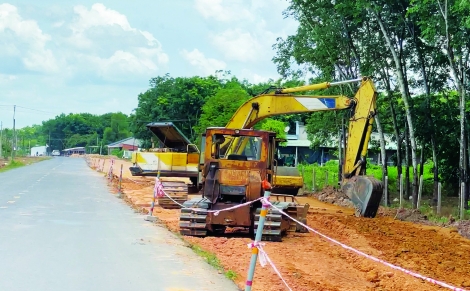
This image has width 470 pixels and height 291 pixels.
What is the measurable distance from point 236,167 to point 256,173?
1.61ft

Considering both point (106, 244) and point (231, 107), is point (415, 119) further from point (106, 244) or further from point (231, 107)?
point (231, 107)

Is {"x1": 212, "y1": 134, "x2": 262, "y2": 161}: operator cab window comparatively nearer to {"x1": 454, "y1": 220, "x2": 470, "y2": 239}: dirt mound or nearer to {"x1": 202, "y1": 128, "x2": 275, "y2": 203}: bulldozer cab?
{"x1": 202, "y1": 128, "x2": 275, "y2": 203}: bulldozer cab

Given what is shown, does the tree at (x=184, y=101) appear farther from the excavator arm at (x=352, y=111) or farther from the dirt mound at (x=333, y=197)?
the excavator arm at (x=352, y=111)

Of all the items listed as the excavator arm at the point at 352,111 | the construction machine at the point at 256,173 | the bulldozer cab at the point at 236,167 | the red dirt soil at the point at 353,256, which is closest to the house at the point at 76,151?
the excavator arm at the point at 352,111

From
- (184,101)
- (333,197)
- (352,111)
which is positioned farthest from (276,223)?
(184,101)

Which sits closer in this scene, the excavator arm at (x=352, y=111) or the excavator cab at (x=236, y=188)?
the excavator cab at (x=236, y=188)

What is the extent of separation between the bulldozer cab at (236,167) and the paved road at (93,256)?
1658mm

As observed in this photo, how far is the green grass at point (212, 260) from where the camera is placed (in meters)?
9.95

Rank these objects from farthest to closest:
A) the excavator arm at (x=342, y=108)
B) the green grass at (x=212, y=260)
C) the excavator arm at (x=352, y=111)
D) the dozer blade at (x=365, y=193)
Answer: the excavator arm at (x=342, y=108) < the excavator arm at (x=352, y=111) < the dozer blade at (x=365, y=193) < the green grass at (x=212, y=260)

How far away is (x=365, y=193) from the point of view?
1852 centimetres

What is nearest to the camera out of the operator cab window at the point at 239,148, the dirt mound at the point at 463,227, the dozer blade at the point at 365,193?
the operator cab window at the point at 239,148

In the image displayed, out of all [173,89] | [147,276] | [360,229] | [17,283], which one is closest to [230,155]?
[360,229]

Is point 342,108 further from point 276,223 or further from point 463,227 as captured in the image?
point 276,223

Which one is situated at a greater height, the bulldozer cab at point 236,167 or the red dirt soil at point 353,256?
the bulldozer cab at point 236,167
